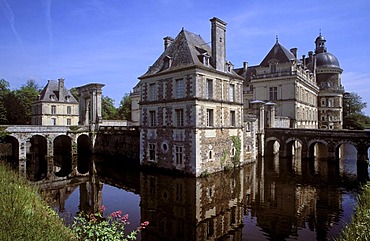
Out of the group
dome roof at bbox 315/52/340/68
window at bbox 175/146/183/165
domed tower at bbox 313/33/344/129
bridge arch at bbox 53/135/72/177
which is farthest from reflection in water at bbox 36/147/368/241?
dome roof at bbox 315/52/340/68

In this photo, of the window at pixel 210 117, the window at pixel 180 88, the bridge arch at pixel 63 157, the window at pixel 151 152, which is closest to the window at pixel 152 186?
the window at pixel 151 152

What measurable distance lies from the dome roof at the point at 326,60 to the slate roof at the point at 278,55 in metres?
14.3

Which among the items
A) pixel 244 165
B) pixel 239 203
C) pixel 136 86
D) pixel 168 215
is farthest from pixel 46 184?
pixel 136 86

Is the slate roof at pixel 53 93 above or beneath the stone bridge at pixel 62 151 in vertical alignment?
above

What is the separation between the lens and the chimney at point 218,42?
17906 mm

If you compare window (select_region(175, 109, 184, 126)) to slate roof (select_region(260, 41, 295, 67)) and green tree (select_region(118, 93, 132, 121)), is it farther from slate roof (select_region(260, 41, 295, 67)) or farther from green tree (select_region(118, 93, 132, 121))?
green tree (select_region(118, 93, 132, 121))

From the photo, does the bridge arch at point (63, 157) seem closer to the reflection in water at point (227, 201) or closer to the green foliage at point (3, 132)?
the reflection in water at point (227, 201)

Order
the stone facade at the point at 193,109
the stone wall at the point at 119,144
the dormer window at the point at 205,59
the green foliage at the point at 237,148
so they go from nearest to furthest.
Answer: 1. the stone facade at the point at 193,109
2. the dormer window at the point at 205,59
3. the green foliage at the point at 237,148
4. the stone wall at the point at 119,144

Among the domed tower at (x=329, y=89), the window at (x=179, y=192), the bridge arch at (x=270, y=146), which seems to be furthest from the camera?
the domed tower at (x=329, y=89)

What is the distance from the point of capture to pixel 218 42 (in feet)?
59.6

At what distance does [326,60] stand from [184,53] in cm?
3581

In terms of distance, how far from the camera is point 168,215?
1034 cm

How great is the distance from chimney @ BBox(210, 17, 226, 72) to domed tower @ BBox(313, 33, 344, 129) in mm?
30265

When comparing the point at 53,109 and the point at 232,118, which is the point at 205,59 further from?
the point at 53,109
